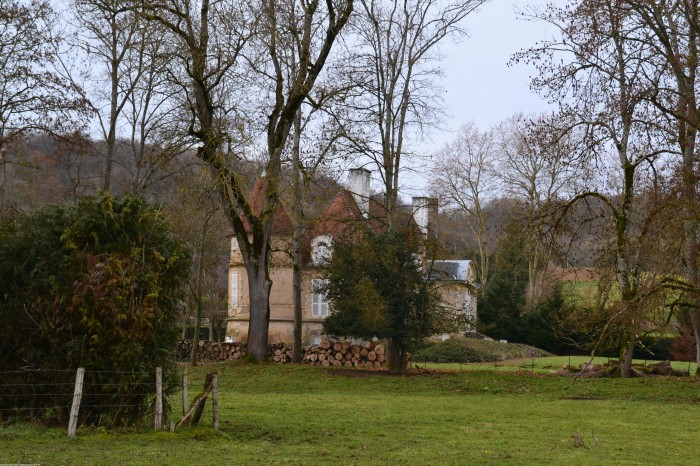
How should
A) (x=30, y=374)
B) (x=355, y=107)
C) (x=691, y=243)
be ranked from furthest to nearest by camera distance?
(x=355, y=107) < (x=691, y=243) < (x=30, y=374)

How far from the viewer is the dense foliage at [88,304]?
14.7 meters

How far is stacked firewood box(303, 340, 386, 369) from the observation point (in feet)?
111

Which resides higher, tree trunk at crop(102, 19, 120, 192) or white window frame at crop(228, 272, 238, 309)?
tree trunk at crop(102, 19, 120, 192)

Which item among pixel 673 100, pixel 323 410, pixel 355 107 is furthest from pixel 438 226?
pixel 323 410

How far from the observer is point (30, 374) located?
15.0 meters

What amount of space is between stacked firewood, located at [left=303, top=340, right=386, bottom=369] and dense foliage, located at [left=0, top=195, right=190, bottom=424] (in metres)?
18.8

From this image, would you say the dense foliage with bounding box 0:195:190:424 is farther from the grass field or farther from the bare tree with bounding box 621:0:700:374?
the bare tree with bounding box 621:0:700:374

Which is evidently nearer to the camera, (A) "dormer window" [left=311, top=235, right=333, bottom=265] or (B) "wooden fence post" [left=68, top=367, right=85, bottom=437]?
(B) "wooden fence post" [left=68, top=367, right=85, bottom=437]

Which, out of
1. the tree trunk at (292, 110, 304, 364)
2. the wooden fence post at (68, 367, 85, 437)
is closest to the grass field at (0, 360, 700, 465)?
the wooden fence post at (68, 367, 85, 437)

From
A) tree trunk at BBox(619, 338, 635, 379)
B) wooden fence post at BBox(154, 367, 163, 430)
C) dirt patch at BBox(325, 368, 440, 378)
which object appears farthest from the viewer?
dirt patch at BBox(325, 368, 440, 378)

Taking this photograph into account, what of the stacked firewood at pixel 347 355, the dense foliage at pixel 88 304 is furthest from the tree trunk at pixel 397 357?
the dense foliage at pixel 88 304

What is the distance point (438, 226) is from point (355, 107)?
638 cm

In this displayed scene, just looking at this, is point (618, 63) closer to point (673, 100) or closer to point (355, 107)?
point (673, 100)

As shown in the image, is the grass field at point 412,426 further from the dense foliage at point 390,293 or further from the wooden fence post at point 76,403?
the dense foliage at point 390,293
